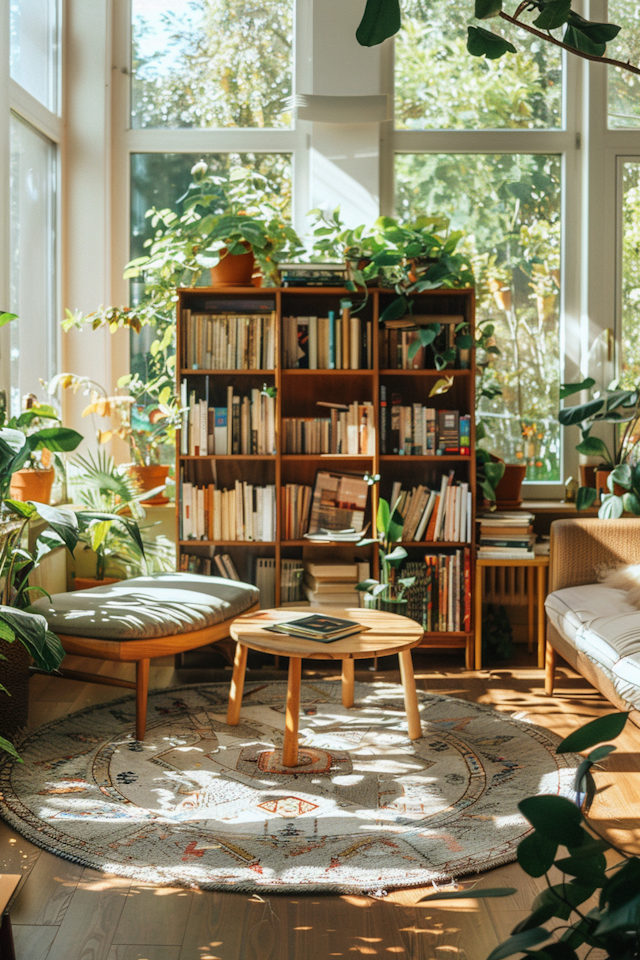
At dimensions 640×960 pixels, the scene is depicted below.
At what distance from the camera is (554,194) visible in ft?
14.5

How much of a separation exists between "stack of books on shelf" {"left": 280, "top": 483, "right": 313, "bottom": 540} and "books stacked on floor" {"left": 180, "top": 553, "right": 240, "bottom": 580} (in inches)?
12.3

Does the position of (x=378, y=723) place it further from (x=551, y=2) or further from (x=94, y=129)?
(x=94, y=129)

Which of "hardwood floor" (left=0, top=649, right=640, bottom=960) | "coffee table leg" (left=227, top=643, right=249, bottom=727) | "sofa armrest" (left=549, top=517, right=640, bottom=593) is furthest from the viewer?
"sofa armrest" (left=549, top=517, right=640, bottom=593)

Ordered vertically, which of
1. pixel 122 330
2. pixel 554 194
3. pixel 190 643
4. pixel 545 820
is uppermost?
pixel 554 194

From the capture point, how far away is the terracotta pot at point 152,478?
4133mm

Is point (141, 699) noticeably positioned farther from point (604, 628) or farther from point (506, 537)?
point (506, 537)

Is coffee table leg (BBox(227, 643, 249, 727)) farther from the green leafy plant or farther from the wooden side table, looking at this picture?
the green leafy plant

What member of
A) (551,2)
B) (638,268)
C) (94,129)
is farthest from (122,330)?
(551,2)

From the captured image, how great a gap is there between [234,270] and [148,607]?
165cm

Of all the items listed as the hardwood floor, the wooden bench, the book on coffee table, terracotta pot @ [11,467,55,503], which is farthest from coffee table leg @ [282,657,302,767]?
terracotta pot @ [11,467,55,503]

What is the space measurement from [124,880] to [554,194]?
12.4 feet

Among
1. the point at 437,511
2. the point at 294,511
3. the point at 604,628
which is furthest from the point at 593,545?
the point at 294,511

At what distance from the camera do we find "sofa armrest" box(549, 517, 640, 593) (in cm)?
342

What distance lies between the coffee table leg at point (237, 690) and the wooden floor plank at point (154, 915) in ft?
3.41
